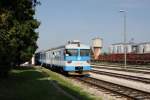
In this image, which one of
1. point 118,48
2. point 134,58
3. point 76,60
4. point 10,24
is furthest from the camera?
point 118,48

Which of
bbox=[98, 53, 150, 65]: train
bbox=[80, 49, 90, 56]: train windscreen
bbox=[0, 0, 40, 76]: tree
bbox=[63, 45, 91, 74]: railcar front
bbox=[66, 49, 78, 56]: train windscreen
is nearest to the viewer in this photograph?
bbox=[0, 0, 40, 76]: tree

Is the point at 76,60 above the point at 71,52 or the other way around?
the other way around

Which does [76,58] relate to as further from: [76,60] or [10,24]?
[10,24]

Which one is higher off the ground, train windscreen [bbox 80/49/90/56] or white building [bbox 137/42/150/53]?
white building [bbox 137/42/150/53]

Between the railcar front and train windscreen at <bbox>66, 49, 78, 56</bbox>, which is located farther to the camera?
train windscreen at <bbox>66, 49, 78, 56</bbox>

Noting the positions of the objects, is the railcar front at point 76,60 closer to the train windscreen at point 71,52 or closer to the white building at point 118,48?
the train windscreen at point 71,52

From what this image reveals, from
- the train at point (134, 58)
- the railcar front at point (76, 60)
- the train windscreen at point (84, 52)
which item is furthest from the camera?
the train at point (134, 58)

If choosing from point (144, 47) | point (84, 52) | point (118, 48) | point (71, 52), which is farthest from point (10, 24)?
point (118, 48)

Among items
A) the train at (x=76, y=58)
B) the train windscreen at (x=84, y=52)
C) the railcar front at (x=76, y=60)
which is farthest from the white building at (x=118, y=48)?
the railcar front at (x=76, y=60)

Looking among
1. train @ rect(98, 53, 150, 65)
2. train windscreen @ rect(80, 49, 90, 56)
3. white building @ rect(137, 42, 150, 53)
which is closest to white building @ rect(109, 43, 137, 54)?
white building @ rect(137, 42, 150, 53)

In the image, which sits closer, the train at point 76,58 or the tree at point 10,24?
the tree at point 10,24

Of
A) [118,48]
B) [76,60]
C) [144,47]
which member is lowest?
[76,60]

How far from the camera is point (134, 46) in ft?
323

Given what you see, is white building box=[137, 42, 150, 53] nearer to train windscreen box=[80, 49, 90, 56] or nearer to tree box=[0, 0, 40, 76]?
train windscreen box=[80, 49, 90, 56]
